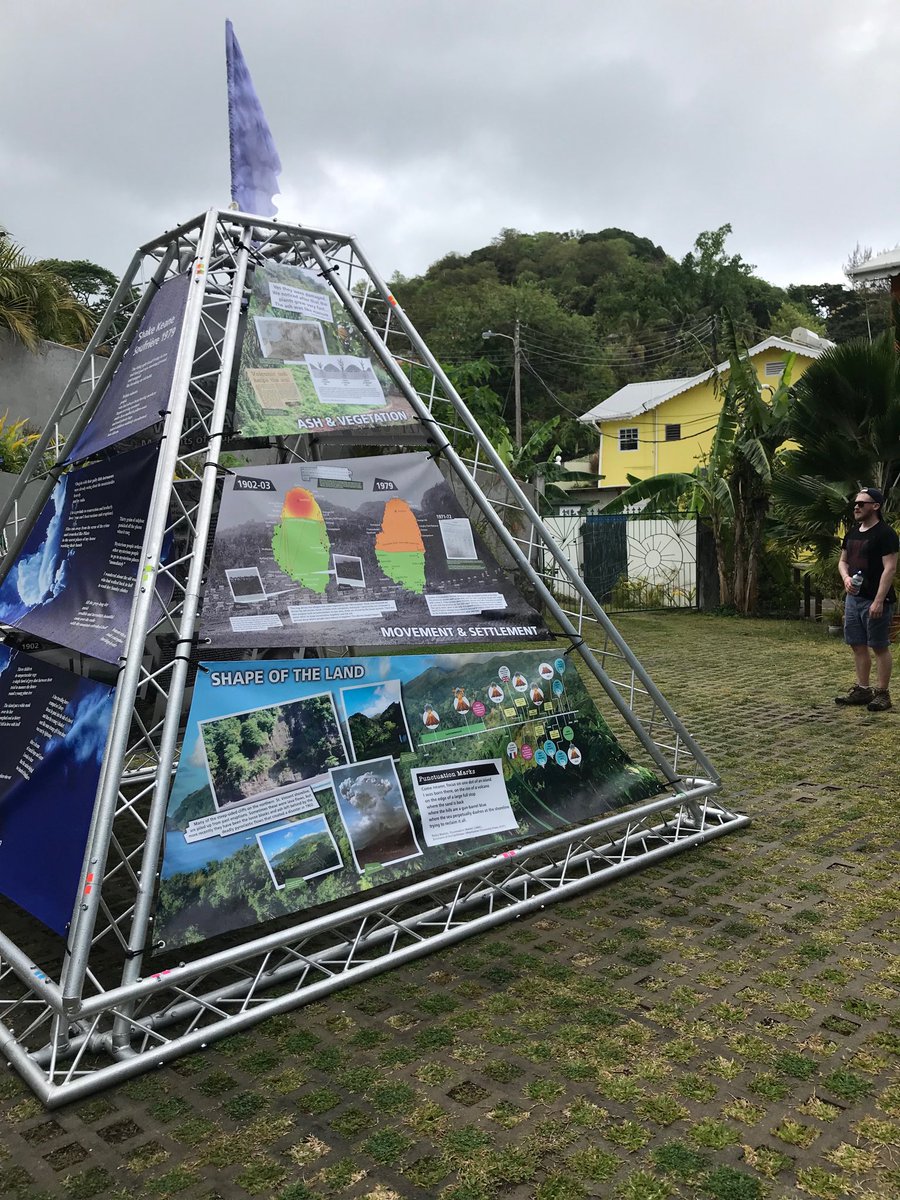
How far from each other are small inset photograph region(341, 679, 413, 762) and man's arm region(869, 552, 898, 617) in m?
5.59

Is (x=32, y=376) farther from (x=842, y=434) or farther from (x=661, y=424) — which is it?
(x=661, y=424)

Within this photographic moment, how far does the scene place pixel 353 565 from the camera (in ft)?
15.0

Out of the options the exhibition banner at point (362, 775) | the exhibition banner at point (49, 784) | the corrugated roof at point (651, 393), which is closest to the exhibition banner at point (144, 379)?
the exhibition banner at point (49, 784)

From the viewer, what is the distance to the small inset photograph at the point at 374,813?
167 inches

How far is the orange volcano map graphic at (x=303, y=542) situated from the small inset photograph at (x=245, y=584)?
0.50 ft

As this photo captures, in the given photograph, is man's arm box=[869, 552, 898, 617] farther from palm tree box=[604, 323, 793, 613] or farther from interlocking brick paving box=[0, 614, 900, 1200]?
palm tree box=[604, 323, 793, 613]

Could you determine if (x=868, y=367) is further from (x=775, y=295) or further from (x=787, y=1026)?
(x=775, y=295)

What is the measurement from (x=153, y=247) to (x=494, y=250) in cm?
6624

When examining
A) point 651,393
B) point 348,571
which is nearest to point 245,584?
point 348,571

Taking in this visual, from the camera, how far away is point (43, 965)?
4.32m

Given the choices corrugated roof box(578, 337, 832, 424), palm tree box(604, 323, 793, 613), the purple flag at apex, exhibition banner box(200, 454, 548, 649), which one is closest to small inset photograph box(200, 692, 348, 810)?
exhibition banner box(200, 454, 548, 649)

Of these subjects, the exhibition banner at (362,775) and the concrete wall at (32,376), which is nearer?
the exhibition banner at (362,775)

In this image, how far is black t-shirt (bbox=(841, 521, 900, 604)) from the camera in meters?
8.54

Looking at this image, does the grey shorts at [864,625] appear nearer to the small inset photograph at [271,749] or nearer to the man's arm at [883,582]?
the man's arm at [883,582]
